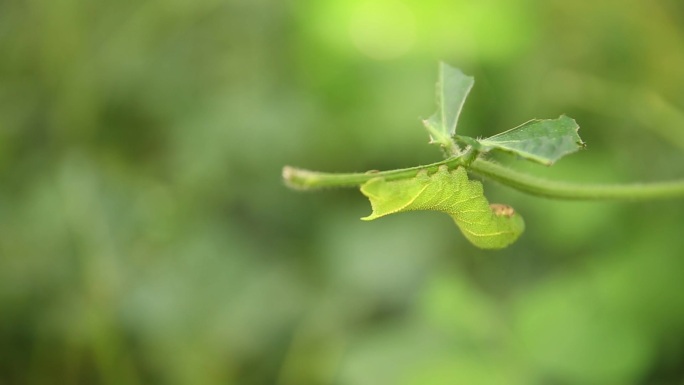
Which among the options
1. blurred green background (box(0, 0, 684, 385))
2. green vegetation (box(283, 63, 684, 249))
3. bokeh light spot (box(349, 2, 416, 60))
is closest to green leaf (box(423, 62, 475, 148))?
green vegetation (box(283, 63, 684, 249))

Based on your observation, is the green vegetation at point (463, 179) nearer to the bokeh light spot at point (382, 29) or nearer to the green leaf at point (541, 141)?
the green leaf at point (541, 141)

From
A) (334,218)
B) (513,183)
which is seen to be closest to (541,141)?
(513,183)

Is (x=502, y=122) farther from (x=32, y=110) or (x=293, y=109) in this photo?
Result: (x=32, y=110)

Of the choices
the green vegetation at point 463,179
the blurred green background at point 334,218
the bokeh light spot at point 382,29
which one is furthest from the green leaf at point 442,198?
the bokeh light spot at point 382,29

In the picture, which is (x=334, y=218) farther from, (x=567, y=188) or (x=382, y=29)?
(x=567, y=188)

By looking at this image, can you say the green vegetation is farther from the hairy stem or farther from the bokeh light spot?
the bokeh light spot

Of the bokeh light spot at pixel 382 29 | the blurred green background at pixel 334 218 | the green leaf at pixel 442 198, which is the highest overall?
the green leaf at pixel 442 198
